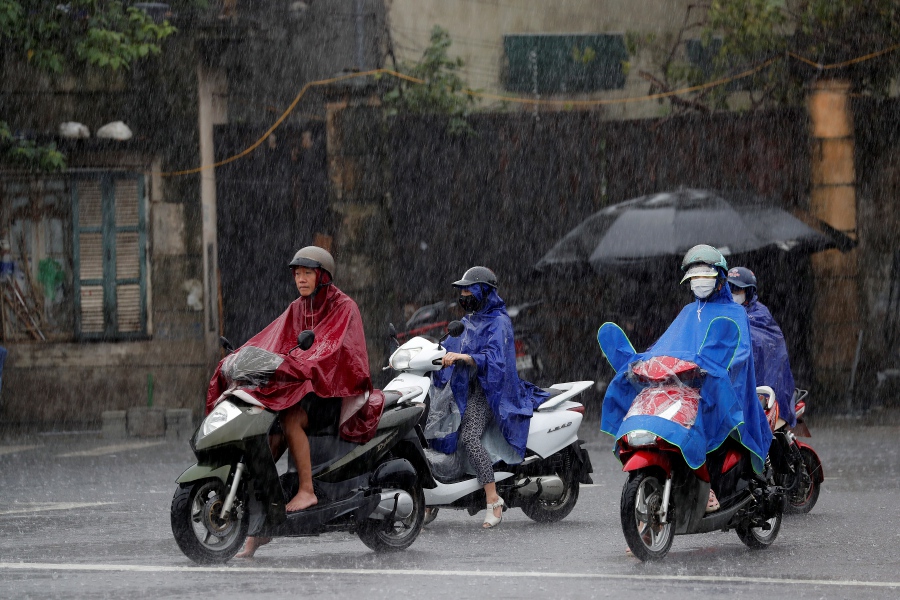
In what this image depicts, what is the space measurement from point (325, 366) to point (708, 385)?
201 cm

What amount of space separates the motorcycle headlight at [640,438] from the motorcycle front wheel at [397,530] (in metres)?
1.43

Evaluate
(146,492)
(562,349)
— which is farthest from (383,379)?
(146,492)

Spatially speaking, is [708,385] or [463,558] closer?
[708,385]

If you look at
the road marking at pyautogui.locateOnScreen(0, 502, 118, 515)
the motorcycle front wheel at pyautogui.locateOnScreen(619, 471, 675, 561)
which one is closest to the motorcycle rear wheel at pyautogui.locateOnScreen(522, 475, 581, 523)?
the motorcycle front wheel at pyautogui.locateOnScreen(619, 471, 675, 561)

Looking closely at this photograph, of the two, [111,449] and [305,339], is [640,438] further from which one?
[111,449]

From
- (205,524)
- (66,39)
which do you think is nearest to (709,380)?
(205,524)

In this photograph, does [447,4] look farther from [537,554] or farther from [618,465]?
[537,554]

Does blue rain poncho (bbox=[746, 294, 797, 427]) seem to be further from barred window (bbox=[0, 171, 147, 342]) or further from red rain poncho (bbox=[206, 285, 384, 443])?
barred window (bbox=[0, 171, 147, 342])

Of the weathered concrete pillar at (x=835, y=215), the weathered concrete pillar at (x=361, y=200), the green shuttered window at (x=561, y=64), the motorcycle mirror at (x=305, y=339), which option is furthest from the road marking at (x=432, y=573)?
the green shuttered window at (x=561, y=64)

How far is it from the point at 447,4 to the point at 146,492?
56.6 ft

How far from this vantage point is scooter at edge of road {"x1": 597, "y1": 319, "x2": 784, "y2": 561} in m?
7.44

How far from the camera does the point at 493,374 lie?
9281mm

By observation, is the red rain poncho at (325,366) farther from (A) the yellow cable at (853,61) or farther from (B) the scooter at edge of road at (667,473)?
(A) the yellow cable at (853,61)

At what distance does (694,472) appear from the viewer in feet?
25.0
